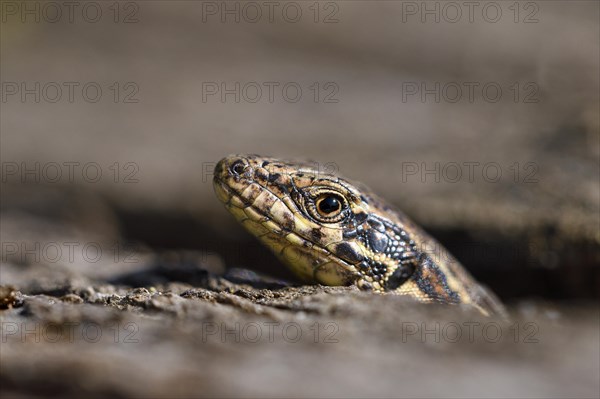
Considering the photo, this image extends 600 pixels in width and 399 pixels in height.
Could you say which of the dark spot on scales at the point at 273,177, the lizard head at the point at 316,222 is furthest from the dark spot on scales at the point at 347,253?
the dark spot on scales at the point at 273,177

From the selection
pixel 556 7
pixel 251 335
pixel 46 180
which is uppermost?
pixel 556 7

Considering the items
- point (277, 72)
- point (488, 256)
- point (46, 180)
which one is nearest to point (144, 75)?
point (277, 72)

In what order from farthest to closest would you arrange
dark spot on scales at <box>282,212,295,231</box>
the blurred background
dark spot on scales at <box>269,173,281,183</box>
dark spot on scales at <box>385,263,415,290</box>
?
the blurred background, dark spot on scales at <box>385,263,415,290</box>, dark spot on scales at <box>269,173,281,183</box>, dark spot on scales at <box>282,212,295,231</box>

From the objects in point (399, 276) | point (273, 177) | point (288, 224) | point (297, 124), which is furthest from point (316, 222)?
point (297, 124)

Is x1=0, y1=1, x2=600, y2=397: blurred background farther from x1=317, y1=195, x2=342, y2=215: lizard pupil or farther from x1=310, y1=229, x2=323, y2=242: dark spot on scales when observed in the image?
x1=310, y1=229, x2=323, y2=242: dark spot on scales

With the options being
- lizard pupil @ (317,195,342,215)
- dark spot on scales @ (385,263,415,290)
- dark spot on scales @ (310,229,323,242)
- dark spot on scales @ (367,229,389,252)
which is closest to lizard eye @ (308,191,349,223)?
lizard pupil @ (317,195,342,215)

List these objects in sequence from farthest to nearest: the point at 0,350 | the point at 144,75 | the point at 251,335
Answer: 1. the point at 144,75
2. the point at 251,335
3. the point at 0,350

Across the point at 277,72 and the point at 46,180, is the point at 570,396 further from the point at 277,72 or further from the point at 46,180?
the point at 277,72
